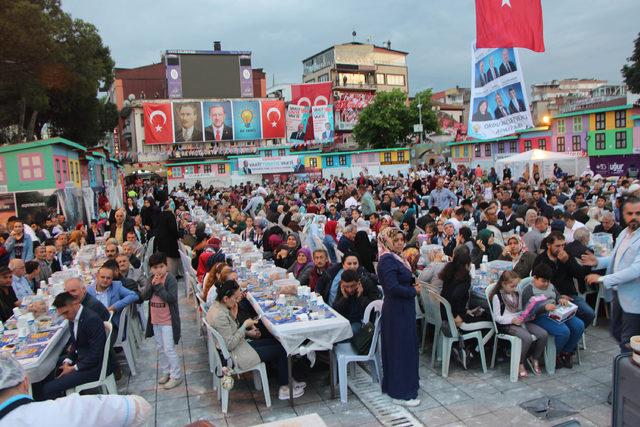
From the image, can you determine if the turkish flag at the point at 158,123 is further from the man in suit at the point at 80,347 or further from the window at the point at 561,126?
the man in suit at the point at 80,347

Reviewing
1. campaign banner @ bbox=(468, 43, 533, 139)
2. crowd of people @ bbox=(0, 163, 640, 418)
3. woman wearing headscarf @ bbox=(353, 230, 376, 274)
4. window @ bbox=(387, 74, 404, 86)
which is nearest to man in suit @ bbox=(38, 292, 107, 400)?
crowd of people @ bbox=(0, 163, 640, 418)

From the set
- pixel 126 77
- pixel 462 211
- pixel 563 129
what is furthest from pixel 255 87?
pixel 462 211

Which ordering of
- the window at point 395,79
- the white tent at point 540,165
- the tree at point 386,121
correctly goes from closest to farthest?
1. the white tent at point 540,165
2. the tree at point 386,121
3. the window at point 395,79

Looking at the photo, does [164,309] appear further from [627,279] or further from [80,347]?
[627,279]

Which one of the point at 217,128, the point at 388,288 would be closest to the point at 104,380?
the point at 388,288

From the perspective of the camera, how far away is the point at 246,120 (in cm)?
5075

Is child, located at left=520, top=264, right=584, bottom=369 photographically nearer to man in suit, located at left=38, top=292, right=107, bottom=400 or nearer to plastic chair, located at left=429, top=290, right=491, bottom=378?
plastic chair, located at left=429, top=290, right=491, bottom=378

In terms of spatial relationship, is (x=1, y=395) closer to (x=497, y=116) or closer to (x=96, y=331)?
(x=96, y=331)

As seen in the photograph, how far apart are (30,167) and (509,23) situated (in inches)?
497

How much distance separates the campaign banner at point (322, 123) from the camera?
4981cm

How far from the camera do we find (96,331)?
15.1ft

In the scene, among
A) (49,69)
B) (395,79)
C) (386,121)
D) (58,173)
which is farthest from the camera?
(395,79)

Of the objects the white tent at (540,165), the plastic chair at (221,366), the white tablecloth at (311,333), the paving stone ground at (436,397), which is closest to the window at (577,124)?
the white tent at (540,165)

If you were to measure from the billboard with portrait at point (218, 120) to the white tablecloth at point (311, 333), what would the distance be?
4662 centimetres
